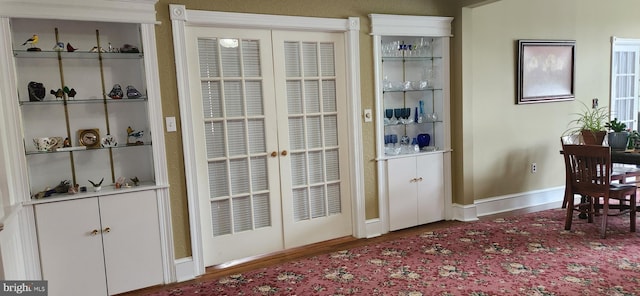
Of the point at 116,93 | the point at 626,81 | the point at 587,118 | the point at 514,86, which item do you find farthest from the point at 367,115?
the point at 626,81

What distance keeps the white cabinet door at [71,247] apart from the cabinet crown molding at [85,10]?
121 cm

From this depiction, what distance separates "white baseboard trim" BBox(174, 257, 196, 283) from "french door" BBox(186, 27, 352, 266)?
205mm

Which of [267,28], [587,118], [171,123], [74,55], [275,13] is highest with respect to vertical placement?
[275,13]

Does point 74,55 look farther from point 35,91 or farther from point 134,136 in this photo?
point 134,136

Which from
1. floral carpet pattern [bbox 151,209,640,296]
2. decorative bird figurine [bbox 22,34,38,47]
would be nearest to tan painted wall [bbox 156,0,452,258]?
floral carpet pattern [bbox 151,209,640,296]

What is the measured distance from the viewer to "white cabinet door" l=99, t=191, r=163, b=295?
3080 mm

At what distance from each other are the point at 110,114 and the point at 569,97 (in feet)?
16.0

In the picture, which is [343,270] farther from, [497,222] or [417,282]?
[497,222]

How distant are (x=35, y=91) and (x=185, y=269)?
1.61 metres

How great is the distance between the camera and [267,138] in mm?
3734

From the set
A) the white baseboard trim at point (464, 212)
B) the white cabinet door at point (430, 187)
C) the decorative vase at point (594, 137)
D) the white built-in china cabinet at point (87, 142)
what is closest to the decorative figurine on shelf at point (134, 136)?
the white built-in china cabinet at point (87, 142)

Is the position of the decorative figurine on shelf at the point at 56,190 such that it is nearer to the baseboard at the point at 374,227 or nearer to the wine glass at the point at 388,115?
the baseboard at the point at 374,227

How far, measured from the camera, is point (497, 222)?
14.5 ft

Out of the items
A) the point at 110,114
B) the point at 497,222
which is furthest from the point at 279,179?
the point at 497,222
